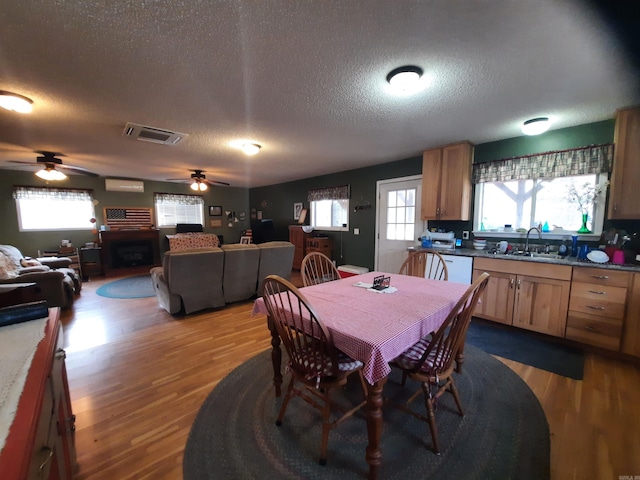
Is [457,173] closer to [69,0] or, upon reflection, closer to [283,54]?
[283,54]

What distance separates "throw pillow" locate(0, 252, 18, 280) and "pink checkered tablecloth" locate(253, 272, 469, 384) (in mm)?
3865

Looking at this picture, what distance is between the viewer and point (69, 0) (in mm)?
1196

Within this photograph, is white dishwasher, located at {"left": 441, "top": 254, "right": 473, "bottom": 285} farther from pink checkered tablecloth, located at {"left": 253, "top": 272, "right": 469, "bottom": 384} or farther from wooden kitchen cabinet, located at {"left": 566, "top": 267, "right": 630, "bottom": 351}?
pink checkered tablecloth, located at {"left": 253, "top": 272, "right": 469, "bottom": 384}

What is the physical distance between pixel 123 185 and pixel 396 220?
6.31 metres

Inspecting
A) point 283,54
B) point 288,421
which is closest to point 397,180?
point 283,54

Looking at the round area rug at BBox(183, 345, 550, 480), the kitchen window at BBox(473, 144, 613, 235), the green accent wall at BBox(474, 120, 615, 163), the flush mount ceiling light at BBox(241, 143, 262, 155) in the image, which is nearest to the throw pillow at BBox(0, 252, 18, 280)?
the flush mount ceiling light at BBox(241, 143, 262, 155)

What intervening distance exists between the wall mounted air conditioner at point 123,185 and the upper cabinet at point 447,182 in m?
6.48

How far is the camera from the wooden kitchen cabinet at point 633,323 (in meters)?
2.17

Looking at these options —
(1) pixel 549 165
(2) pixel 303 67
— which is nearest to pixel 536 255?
(1) pixel 549 165

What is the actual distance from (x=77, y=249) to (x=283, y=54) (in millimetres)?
6548

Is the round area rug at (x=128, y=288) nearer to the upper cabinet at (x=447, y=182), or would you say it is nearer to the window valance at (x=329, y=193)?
the window valance at (x=329, y=193)

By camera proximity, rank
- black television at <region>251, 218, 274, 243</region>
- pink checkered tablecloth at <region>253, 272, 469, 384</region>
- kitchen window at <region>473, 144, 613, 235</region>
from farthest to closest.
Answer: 1. black television at <region>251, 218, 274, 243</region>
2. kitchen window at <region>473, 144, 613, 235</region>
3. pink checkered tablecloth at <region>253, 272, 469, 384</region>

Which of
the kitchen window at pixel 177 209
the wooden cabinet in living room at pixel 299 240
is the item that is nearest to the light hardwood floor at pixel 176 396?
the wooden cabinet in living room at pixel 299 240

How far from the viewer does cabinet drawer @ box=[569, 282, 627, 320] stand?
225 cm
